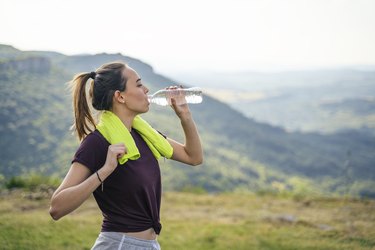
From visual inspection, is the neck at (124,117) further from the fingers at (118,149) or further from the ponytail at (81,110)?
the fingers at (118,149)

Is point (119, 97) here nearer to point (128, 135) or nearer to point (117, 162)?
point (128, 135)

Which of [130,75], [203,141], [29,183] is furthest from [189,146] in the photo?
[203,141]

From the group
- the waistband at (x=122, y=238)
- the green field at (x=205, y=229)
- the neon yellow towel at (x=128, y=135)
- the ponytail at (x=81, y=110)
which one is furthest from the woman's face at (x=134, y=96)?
the green field at (x=205, y=229)

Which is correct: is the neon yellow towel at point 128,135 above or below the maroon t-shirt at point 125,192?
above

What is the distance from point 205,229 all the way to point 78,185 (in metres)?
8.37

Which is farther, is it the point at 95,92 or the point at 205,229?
the point at 205,229

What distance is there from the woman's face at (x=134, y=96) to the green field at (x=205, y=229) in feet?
13.5

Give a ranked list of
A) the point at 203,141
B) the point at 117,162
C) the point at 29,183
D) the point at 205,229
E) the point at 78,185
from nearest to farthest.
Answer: the point at 78,185 → the point at 117,162 → the point at 205,229 → the point at 29,183 → the point at 203,141

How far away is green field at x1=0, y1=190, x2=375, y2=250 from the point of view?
23.1 feet

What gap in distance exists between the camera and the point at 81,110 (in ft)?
9.02

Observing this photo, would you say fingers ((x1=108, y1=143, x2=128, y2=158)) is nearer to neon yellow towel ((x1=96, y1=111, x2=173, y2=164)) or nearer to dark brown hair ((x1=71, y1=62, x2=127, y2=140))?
neon yellow towel ((x1=96, y1=111, x2=173, y2=164))

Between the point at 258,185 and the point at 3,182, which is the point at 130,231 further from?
the point at 258,185

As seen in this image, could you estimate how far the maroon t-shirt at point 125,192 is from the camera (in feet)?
8.18

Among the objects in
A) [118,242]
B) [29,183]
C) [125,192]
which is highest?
[125,192]
